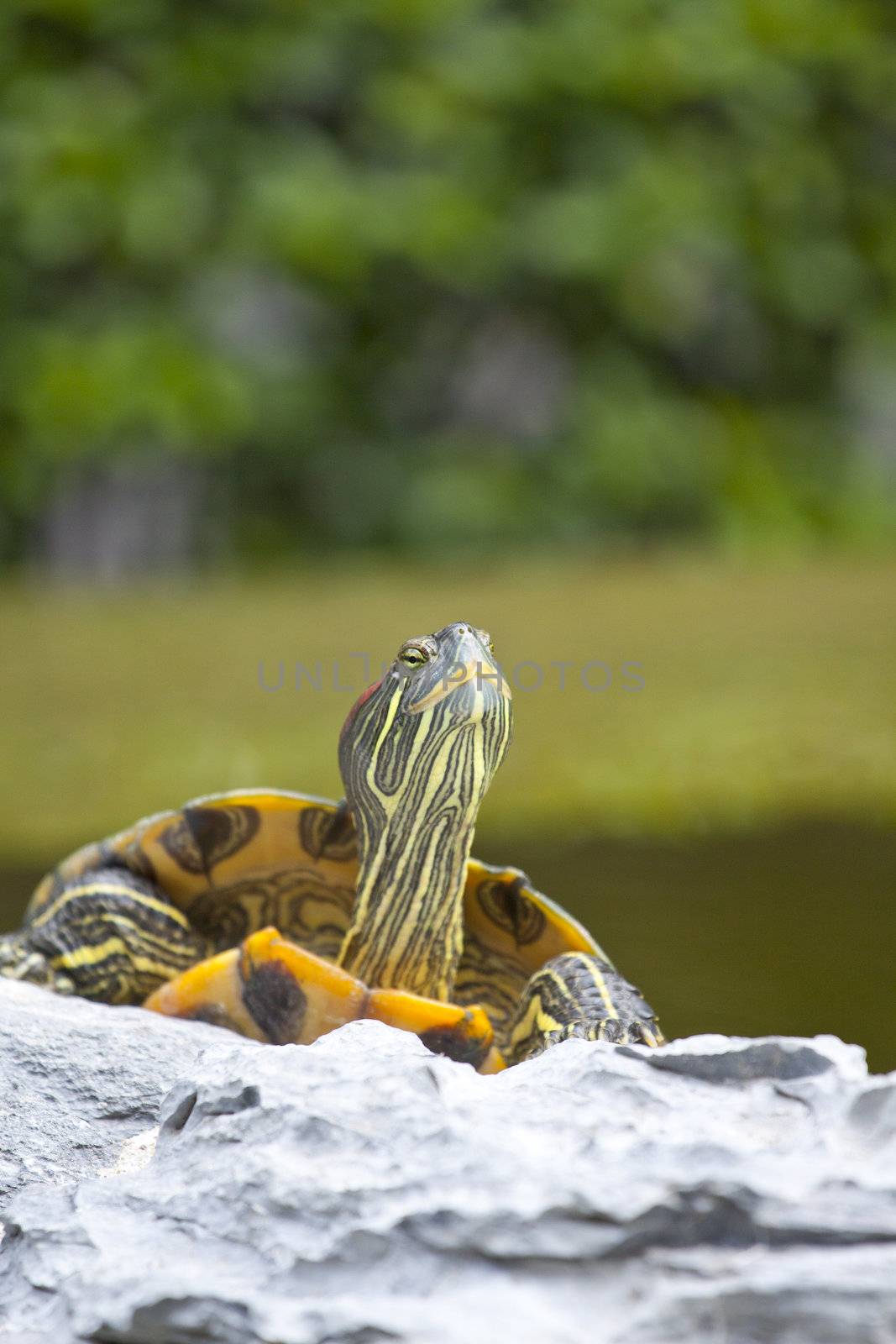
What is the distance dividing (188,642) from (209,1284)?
76.7 inches

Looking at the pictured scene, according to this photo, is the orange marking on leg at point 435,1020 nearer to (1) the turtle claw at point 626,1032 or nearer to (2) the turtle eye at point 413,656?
(1) the turtle claw at point 626,1032

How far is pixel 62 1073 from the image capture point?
0.77 meters

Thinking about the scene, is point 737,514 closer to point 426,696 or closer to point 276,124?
point 276,124

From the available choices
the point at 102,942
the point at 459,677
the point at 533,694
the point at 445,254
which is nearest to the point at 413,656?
the point at 459,677

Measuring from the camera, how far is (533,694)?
1.96 m

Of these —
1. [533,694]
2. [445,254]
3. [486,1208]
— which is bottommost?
[486,1208]

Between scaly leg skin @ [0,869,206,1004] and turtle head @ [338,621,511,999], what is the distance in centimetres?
16

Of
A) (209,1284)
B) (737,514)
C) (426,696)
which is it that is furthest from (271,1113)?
(737,514)

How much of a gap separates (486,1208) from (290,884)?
592 millimetres

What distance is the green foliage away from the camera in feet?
11.7

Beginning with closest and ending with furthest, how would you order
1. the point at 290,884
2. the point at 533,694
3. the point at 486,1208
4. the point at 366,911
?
the point at 486,1208 → the point at 366,911 → the point at 290,884 → the point at 533,694

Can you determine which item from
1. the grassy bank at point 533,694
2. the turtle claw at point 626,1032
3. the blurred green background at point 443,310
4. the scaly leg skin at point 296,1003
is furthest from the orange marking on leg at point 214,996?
the blurred green background at point 443,310

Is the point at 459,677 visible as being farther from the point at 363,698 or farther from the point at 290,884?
the point at 290,884

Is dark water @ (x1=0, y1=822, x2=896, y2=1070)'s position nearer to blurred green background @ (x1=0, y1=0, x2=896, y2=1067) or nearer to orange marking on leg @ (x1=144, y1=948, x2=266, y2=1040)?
orange marking on leg @ (x1=144, y1=948, x2=266, y2=1040)
